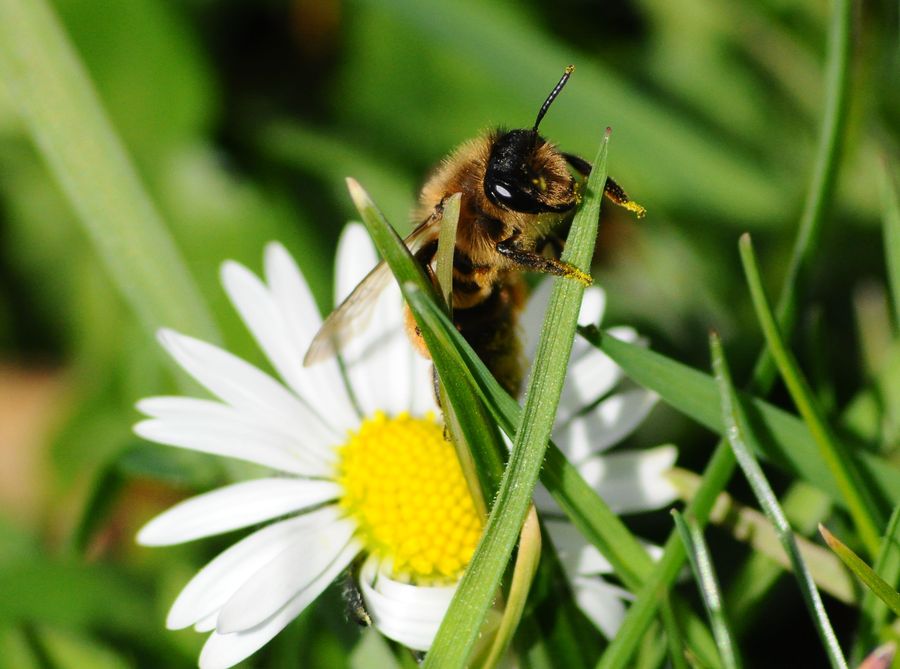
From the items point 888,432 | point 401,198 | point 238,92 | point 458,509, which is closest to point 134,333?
point 401,198

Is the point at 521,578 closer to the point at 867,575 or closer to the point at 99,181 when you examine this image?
the point at 867,575

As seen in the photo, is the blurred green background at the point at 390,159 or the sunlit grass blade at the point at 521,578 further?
the blurred green background at the point at 390,159

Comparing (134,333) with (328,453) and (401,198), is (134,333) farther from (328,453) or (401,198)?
(328,453)

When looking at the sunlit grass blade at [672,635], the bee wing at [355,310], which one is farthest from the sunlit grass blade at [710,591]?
the bee wing at [355,310]

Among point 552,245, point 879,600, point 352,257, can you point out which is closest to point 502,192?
point 552,245

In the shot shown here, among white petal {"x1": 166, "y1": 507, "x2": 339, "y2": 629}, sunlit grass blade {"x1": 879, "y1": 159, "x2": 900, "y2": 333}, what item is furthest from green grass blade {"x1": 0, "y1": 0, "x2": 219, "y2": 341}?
sunlit grass blade {"x1": 879, "y1": 159, "x2": 900, "y2": 333}

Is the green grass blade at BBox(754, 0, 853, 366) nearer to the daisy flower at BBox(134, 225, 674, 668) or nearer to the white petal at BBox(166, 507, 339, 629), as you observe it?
the daisy flower at BBox(134, 225, 674, 668)

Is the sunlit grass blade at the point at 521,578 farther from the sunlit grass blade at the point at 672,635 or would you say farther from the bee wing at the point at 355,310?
the bee wing at the point at 355,310
